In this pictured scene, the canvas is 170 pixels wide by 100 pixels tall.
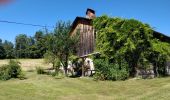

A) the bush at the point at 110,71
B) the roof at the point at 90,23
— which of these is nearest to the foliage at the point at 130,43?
the bush at the point at 110,71

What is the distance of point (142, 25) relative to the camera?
32406 millimetres

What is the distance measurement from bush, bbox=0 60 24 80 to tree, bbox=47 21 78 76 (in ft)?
16.7

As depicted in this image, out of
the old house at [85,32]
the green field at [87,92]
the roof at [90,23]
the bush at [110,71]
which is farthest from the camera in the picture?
the old house at [85,32]

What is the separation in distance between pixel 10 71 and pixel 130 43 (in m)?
12.0

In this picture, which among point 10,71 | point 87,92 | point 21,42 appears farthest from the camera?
point 21,42

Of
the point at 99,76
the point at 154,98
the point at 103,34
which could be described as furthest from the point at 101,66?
the point at 154,98

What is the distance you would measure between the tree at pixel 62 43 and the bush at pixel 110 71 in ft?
23.4

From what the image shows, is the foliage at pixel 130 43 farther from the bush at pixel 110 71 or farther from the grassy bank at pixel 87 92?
the grassy bank at pixel 87 92

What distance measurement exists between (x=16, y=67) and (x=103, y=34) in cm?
909

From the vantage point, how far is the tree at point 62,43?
39031 mm

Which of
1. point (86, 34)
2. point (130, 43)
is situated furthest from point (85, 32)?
point (130, 43)

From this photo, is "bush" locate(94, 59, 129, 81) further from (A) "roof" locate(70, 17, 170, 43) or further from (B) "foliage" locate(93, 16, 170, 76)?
(A) "roof" locate(70, 17, 170, 43)

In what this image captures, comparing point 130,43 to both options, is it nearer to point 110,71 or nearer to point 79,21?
point 110,71

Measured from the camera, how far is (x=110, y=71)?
1237 inches
